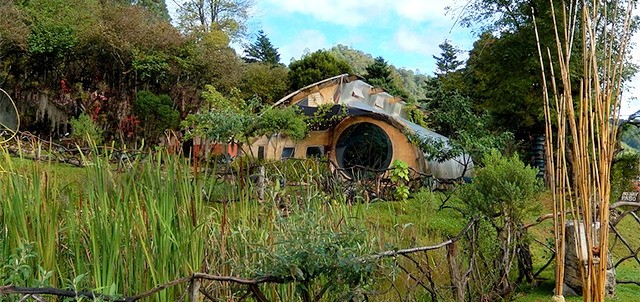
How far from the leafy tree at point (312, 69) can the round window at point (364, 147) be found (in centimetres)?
829

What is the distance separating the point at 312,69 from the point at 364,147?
9133 millimetres

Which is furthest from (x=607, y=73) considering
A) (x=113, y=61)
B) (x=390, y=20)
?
(x=113, y=61)

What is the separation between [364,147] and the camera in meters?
11.7

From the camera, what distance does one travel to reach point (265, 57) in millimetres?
27047

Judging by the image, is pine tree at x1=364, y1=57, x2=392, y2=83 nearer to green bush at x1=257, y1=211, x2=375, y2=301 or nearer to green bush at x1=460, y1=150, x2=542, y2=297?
green bush at x1=460, y1=150, x2=542, y2=297

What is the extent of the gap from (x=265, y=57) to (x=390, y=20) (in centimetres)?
1478

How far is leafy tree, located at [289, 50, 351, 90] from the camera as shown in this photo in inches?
788

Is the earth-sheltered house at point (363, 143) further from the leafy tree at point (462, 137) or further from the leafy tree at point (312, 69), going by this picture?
the leafy tree at point (312, 69)

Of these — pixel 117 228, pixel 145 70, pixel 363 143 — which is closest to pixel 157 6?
pixel 145 70

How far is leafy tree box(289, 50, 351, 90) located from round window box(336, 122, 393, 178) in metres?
8.29

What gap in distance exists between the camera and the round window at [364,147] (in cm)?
1136

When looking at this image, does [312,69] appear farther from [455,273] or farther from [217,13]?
[455,273]

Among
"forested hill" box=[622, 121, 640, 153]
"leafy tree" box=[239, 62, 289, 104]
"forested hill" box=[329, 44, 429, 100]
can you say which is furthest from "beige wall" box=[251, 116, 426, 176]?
"forested hill" box=[329, 44, 429, 100]

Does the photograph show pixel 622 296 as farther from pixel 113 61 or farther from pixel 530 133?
pixel 113 61
